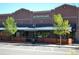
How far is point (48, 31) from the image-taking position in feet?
96.1

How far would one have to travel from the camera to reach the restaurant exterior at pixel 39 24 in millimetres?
28516

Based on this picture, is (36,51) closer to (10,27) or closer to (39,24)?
(10,27)

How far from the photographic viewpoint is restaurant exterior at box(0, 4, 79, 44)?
28.5 meters

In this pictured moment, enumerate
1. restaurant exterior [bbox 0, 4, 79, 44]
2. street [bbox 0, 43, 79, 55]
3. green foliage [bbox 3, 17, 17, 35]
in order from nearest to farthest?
street [bbox 0, 43, 79, 55], green foliage [bbox 3, 17, 17, 35], restaurant exterior [bbox 0, 4, 79, 44]

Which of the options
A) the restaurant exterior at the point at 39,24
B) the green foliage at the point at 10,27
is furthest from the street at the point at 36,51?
the green foliage at the point at 10,27

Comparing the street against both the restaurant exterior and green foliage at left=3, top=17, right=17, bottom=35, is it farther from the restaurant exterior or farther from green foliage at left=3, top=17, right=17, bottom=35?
green foliage at left=3, top=17, right=17, bottom=35

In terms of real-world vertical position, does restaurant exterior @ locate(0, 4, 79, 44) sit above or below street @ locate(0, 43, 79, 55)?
A: above

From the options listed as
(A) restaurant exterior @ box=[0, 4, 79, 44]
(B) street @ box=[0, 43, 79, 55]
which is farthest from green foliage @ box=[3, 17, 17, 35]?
(B) street @ box=[0, 43, 79, 55]

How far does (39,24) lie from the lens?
99.2 feet

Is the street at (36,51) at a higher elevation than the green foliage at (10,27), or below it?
below

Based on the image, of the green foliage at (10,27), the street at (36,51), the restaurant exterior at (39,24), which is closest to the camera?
the street at (36,51)

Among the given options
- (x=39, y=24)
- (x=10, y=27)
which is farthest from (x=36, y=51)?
(x=39, y=24)

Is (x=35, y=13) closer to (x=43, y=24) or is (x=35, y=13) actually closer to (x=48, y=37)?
(x=43, y=24)

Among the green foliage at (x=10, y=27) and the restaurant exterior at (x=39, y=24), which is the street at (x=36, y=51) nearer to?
the restaurant exterior at (x=39, y=24)
